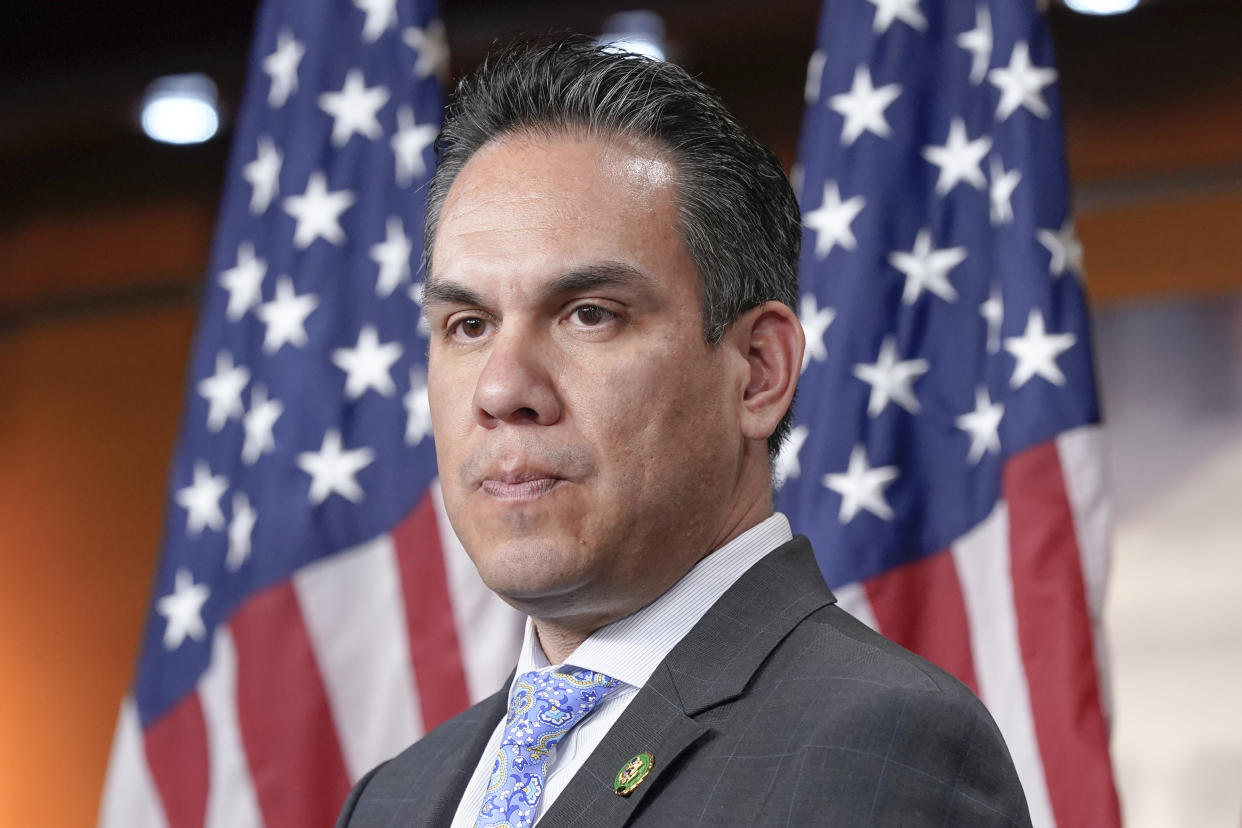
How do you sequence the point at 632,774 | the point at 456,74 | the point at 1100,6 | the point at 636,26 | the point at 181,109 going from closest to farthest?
the point at 632,774 < the point at 1100,6 < the point at 636,26 < the point at 456,74 < the point at 181,109

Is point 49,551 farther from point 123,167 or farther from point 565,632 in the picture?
point 565,632

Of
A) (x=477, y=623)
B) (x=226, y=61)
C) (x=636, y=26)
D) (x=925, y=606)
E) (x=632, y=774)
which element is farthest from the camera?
(x=226, y=61)

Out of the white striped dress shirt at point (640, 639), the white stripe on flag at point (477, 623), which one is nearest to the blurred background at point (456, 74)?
the white stripe on flag at point (477, 623)

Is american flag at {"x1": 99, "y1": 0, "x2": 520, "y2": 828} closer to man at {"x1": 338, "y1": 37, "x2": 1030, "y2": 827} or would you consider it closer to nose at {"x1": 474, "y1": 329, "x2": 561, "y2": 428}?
man at {"x1": 338, "y1": 37, "x2": 1030, "y2": 827}

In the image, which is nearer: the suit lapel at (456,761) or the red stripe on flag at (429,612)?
the suit lapel at (456,761)

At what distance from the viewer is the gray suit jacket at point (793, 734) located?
3.80 ft

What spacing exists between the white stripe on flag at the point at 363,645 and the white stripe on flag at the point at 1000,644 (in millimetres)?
1102

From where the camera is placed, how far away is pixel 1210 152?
4.51 m

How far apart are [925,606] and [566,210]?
145cm

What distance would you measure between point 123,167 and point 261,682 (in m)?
3.30

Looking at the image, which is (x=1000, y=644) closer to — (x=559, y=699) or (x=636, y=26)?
(x=559, y=699)

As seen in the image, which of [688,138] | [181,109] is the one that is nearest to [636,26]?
[181,109]

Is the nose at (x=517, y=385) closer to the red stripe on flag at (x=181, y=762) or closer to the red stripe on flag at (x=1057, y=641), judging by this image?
the red stripe on flag at (x=1057, y=641)

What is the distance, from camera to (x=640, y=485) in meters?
1.40
